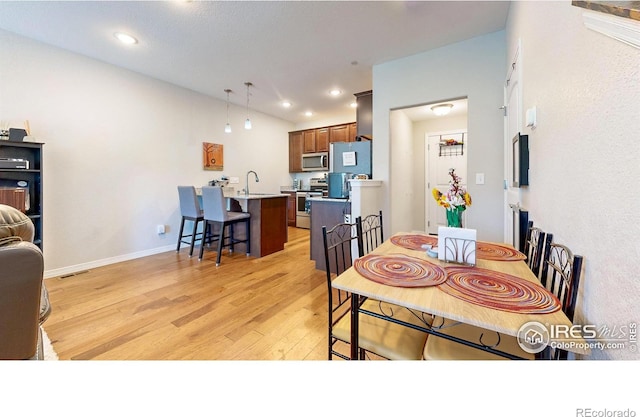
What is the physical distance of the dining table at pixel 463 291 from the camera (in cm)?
66

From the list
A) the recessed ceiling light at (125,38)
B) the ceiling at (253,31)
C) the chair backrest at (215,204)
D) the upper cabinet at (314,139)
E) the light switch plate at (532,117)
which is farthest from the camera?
the upper cabinet at (314,139)

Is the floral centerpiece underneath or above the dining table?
above

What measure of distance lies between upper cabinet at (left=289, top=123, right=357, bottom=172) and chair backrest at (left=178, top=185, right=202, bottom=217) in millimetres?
2931

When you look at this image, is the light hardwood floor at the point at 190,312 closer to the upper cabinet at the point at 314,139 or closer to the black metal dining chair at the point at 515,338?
the black metal dining chair at the point at 515,338

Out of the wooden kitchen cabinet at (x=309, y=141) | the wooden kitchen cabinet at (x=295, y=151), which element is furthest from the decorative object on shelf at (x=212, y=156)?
the wooden kitchen cabinet at (x=309, y=141)

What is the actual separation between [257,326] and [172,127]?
3429mm

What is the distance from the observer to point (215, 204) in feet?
10.5

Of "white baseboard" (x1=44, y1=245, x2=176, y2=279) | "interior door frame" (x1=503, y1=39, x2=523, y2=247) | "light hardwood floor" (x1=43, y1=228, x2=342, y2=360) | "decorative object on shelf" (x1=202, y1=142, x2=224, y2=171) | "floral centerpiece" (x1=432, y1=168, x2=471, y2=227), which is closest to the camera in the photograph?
"floral centerpiece" (x1=432, y1=168, x2=471, y2=227)

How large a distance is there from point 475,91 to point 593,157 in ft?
7.64

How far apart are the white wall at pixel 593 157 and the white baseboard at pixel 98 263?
169 inches

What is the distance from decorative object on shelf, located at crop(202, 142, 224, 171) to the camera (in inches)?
167

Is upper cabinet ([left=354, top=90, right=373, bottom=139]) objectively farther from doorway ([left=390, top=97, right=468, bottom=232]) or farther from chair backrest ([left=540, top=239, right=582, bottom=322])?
chair backrest ([left=540, top=239, right=582, bottom=322])

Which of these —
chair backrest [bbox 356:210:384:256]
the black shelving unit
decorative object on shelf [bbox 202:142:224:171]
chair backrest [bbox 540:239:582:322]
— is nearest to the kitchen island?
decorative object on shelf [bbox 202:142:224:171]
